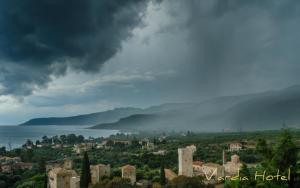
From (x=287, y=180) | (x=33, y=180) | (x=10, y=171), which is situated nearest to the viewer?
(x=287, y=180)

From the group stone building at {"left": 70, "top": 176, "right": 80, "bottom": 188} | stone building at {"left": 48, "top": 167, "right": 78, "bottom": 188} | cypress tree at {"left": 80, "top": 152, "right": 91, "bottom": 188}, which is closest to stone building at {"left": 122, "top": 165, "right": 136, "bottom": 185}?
cypress tree at {"left": 80, "top": 152, "right": 91, "bottom": 188}

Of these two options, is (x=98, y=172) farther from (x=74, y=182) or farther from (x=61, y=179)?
(x=61, y=179)

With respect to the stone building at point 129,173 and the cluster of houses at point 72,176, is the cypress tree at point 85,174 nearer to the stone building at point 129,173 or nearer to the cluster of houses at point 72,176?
the cluster of houses at point 72,176

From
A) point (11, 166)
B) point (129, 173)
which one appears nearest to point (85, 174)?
point (129, 173)

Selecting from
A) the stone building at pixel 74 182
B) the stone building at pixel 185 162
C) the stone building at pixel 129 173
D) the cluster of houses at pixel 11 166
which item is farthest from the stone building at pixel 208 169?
the cluster of houses at pixel 11 166

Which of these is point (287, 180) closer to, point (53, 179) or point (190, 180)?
point (190, 180)

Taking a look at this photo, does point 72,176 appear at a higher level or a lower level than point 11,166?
higher

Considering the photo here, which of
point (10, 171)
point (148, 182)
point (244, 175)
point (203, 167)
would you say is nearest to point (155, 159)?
point (203, 167)

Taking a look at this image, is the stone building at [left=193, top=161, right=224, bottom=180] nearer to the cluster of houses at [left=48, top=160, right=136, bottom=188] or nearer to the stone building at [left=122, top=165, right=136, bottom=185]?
the stone building at [left=122, top=165, right=136, bottom=185]

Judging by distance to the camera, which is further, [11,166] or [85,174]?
[11,166]

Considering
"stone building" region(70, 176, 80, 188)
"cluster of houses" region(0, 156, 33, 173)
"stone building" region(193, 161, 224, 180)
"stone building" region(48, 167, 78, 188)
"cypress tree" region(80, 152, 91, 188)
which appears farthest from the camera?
"cluster of houses" region(0, 156, 33, 173)

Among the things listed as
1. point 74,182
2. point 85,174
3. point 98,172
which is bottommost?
point 74,182
